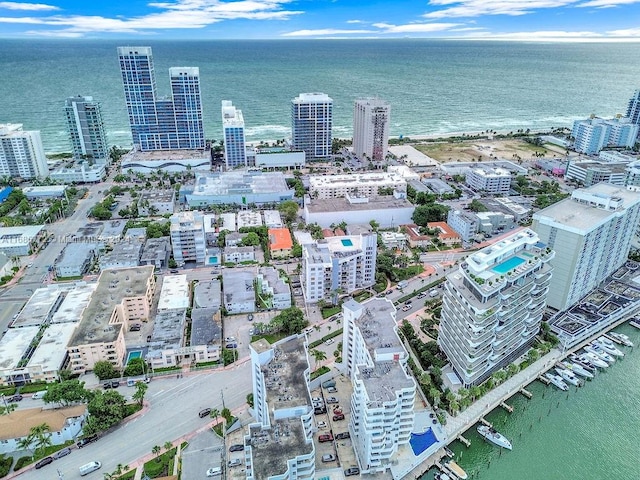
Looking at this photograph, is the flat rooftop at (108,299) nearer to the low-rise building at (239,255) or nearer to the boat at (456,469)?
the low-rise building at (239,255)

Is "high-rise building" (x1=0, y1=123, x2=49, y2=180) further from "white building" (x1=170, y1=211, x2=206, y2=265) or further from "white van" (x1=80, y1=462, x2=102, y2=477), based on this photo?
"white van" (x1=80, y1=462, x2=102, y2=477)

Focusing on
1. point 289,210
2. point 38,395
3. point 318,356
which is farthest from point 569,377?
point 38,395

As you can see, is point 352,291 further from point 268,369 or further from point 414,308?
point 268,369

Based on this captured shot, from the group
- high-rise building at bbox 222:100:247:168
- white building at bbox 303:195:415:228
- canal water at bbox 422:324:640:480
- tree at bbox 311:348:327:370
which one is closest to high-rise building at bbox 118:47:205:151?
high-rise building at bbox 222:100:247:168

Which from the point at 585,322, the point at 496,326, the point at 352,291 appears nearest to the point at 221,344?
the point at 352,291

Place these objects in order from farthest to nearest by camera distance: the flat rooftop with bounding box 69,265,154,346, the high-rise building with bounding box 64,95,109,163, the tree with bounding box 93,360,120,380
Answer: the high-rise building with bounding box 64,95,109,163
the flat rooftop with bounding box 69,265,154,346
the tree with bounding box 93,360,120,380
